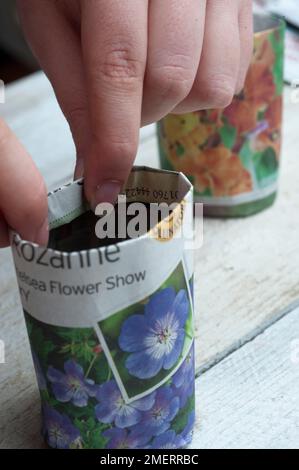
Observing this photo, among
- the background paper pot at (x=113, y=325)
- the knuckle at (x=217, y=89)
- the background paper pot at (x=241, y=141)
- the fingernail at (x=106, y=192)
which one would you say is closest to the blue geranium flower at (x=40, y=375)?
the background paper pot at (x=113, y=325)

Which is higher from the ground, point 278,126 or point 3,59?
point 278,126

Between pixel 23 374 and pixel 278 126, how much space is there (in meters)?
0.36

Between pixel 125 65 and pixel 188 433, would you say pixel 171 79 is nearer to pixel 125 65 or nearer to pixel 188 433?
pixel 125 65

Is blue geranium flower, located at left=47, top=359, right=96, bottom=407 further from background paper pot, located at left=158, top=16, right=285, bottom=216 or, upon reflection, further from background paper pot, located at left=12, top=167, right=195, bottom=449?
background paper pot, located at left=158, top=16, right=285, bottom=216

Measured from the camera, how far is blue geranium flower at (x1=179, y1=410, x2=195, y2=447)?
498 mm

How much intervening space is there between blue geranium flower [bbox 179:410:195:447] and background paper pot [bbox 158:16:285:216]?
0.30 m

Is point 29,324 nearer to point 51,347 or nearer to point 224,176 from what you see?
point 51,347

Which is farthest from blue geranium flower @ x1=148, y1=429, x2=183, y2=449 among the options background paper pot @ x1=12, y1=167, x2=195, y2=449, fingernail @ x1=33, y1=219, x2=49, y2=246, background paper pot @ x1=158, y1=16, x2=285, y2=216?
background paper pot @ x1=158, y1=16, x2=285, y2=216

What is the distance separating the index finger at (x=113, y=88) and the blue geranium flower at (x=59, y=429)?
0.14 m

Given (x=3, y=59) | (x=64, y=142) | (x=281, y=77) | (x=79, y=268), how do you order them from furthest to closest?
(x=3, y=59), (x=64, y=142), (x=281, y=77), (x=79, y=268)

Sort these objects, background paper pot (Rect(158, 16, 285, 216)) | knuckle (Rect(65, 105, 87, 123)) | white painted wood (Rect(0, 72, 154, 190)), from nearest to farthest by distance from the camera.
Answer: knuckle (Rect(65, 105, 87, 123)), background paper pot (Rect(158, 16, 285, 216)), white painted wood (Rect(0, 72, 154, 190))

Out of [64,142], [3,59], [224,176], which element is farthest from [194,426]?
[3,59]

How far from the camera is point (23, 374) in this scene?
1.87ft

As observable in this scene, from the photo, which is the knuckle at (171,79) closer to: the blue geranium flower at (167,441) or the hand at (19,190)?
the hand at (19,190)
